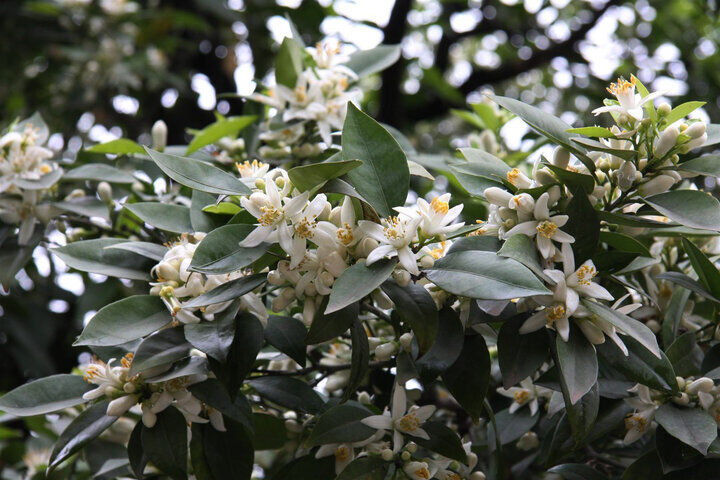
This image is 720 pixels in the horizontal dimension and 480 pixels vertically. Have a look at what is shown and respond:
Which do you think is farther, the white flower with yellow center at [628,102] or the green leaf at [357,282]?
the white flower with yellow center at [628,102]

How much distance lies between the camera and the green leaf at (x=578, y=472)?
1.46 m

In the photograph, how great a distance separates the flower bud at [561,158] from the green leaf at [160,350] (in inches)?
28.0

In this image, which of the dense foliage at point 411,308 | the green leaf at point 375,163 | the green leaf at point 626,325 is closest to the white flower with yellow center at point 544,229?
the dense foliage at point 411,308

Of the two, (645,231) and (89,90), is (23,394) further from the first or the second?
(89,90)

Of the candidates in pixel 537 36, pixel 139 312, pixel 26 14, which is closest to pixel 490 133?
pixel 139 312

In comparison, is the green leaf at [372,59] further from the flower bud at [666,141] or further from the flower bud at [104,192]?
the flower bud at [666,141]

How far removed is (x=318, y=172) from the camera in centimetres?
116

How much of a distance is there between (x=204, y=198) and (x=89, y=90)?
265 cm

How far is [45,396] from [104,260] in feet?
0.94

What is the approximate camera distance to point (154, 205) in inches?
59.2

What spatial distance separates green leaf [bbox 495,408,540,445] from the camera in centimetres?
161

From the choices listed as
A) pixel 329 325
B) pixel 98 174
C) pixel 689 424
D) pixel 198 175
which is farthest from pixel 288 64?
pixel 689 424

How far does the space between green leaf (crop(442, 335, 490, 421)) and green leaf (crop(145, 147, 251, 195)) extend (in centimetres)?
47

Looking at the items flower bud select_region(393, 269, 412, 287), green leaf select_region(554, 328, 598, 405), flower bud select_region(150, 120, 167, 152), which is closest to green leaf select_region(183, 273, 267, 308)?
flower bud select_region(393, 269, 412, 287)
